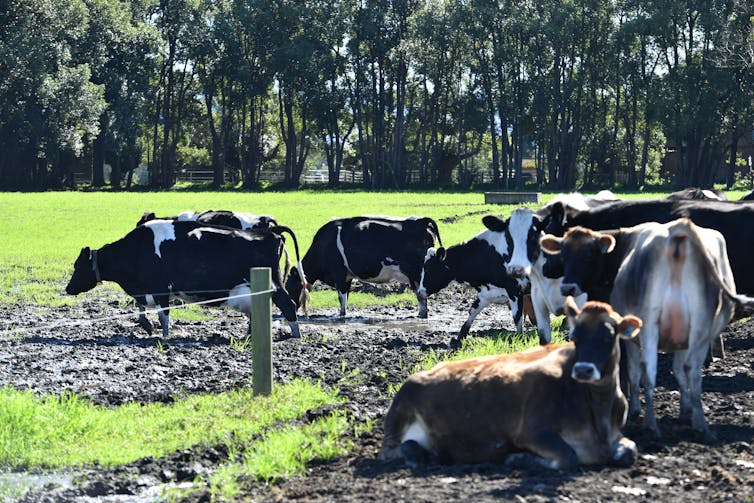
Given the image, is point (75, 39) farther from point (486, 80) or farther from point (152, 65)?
point (486, 80)

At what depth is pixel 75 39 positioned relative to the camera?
7119cm

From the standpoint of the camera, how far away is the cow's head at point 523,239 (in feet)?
44.1

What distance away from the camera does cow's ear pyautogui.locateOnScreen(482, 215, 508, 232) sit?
14.5m

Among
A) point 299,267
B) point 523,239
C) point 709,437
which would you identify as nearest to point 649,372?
point 709,437

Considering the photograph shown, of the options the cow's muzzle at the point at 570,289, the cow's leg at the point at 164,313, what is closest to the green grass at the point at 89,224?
the cow's leg at the point at 164,313

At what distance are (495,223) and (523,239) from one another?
36.8 inches

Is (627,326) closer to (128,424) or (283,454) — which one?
(283,454)

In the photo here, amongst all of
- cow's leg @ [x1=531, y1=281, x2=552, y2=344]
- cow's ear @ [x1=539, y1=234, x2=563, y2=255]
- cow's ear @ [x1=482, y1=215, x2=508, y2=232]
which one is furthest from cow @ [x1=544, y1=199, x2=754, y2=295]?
cow's ear @ [x1=539, y1=234, x2=563, y2=255]

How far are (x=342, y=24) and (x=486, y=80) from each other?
10635 millimetres

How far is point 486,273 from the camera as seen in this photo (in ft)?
49.6

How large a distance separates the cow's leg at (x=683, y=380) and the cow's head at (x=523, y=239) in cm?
482

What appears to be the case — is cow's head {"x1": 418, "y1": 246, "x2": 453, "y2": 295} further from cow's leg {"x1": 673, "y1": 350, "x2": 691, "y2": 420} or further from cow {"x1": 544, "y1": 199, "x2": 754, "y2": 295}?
cow's leg {"x1": 673, "y1": 350, "x2": 691, "y2": 420}

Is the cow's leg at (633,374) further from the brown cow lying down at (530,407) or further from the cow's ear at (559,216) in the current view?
the cow's ear at (559,216)

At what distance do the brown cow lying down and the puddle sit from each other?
231 cm
